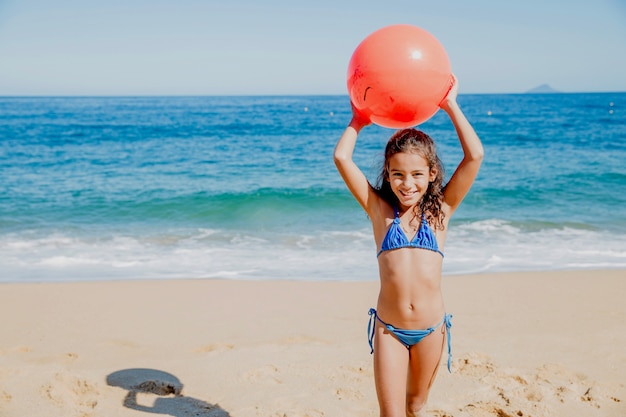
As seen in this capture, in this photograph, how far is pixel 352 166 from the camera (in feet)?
9.69

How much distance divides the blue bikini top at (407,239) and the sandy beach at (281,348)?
61.3 inches

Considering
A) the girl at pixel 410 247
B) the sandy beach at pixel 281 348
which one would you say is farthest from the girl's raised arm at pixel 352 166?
the sandy beach at pixel 281 348

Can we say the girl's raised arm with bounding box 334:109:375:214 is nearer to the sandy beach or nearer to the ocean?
the ocean

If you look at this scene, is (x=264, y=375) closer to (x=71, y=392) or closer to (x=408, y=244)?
(x=71, y=392)

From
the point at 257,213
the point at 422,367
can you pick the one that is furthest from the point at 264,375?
the point at 257,213

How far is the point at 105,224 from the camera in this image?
11.6 m

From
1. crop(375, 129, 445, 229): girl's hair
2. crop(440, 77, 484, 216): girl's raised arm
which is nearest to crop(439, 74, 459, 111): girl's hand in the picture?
crop(440, 77, 484, 216): girl's raised arm

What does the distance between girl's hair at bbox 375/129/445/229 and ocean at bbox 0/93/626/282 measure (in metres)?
0.18

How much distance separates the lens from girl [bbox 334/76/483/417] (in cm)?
287

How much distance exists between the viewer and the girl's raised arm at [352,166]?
2938 mm

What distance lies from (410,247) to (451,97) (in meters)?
0.87

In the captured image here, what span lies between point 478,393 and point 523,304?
7.84 ft

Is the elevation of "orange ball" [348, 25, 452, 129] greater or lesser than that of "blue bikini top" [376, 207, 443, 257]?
greater

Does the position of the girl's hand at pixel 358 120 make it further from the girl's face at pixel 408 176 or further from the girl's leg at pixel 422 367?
the girl's leg at pixel 422 367
